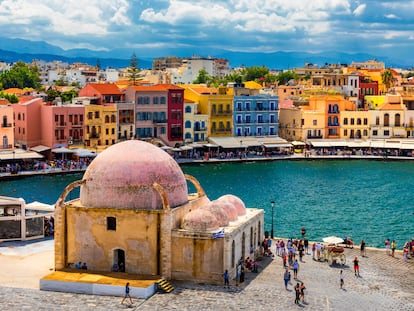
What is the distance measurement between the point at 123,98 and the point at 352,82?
174 feet

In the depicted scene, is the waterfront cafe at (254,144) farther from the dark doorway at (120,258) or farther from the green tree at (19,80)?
the green tree at (19,80)

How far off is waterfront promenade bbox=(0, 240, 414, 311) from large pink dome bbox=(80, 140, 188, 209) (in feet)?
14.0

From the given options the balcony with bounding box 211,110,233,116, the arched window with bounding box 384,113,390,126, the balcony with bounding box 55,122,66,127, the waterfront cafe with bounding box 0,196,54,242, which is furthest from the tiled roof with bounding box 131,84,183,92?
the waterfront cafe with bounding box 0,196,54,242

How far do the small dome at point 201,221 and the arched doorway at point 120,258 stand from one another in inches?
126

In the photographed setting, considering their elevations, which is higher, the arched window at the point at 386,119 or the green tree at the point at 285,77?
the green tree at the point at 285,77

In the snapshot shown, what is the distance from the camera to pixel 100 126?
Result: 92188mm

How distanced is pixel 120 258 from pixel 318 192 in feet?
125

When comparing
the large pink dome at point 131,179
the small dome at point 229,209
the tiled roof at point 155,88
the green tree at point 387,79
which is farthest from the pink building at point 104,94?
the green tree at point 387,79

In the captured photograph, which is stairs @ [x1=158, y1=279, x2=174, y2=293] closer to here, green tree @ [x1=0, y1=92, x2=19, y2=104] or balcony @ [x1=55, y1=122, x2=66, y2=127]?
balcony @ [x1=55, y1=122, x2=66, y2=127]

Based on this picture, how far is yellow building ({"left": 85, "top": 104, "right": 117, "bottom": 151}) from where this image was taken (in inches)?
3585

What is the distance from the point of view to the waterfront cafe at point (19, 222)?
43.3 m

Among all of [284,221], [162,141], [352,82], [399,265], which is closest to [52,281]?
[399,265]

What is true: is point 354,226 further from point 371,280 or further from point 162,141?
point 162,141

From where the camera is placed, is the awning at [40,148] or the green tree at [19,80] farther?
the green tree at [19,80]
